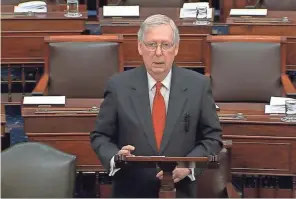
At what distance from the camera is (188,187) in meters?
1.54

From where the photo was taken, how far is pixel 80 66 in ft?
8.07

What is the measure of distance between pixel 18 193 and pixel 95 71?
3.00ft

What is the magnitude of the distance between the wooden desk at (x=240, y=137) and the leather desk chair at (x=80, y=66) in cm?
28

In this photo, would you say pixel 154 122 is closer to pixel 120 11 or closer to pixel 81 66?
pixel 81 66

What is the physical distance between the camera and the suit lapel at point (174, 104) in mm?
1544

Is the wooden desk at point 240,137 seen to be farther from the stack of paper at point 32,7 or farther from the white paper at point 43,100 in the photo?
the stack of paper at point 32,7

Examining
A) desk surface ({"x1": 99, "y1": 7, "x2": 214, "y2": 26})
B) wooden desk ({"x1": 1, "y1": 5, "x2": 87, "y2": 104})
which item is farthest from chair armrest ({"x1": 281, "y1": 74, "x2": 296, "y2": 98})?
wooden desk ({"x1": 1, "y1": 5, "x2": 87, "y2": 104})

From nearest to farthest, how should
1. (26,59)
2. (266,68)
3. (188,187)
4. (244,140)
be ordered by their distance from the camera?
(188,187) → (244,140) → (266,68) → (26,59)

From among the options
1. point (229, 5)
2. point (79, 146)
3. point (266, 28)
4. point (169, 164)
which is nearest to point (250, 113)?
point (79, 146)

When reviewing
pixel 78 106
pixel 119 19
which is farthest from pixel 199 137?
pixel 119 19

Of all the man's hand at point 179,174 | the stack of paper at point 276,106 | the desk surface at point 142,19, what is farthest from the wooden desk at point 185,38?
the man's hand at point 179,174

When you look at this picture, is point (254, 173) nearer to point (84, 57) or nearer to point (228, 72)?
point (228, 72)

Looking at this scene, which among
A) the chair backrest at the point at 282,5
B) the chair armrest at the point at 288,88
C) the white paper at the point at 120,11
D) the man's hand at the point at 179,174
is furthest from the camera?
the chair backrest at the point at 282,5

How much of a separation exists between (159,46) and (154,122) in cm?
16
